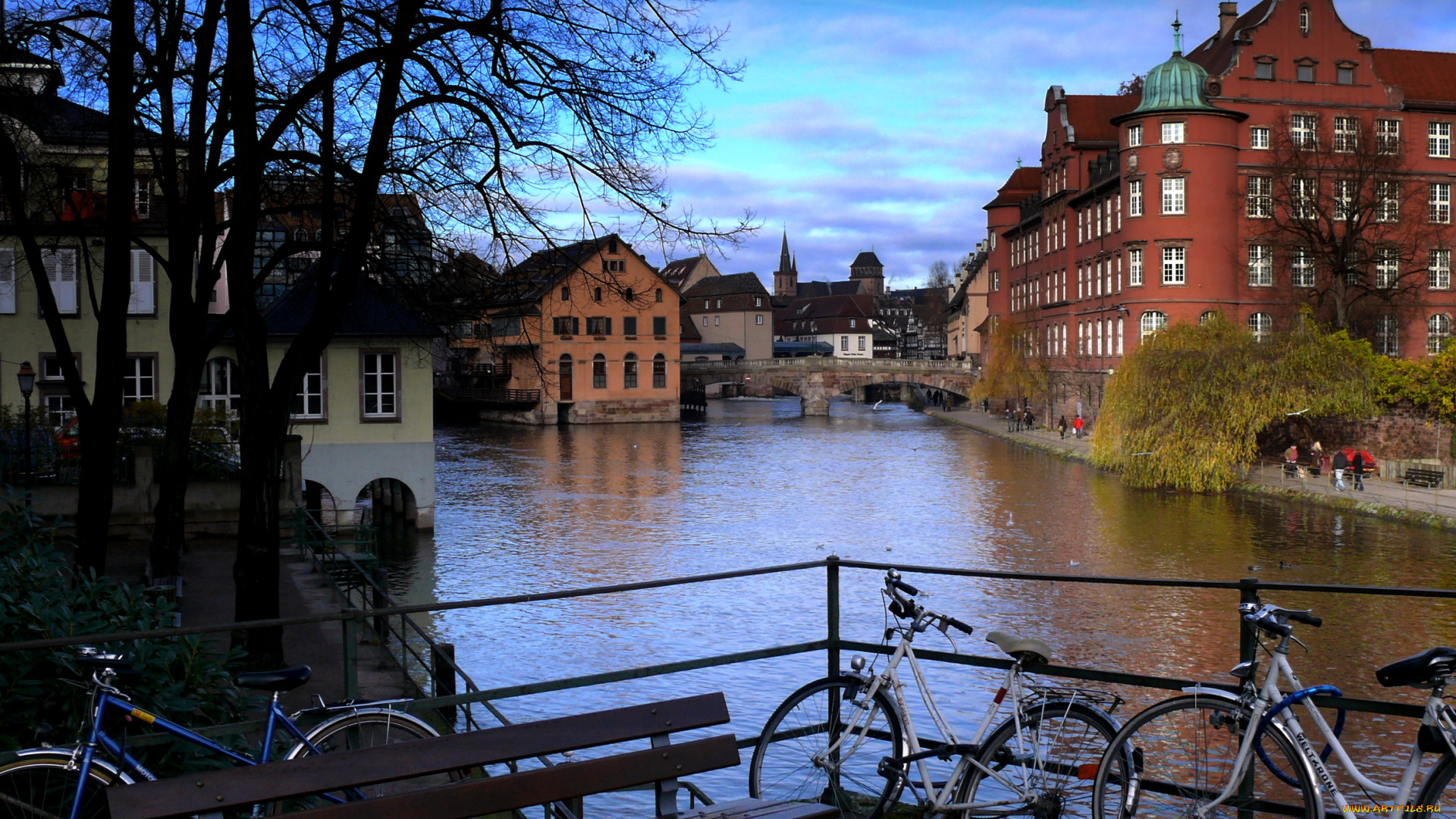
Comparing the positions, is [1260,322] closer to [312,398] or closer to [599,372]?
[312,398]

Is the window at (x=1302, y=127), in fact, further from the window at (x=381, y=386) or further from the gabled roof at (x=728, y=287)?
the gabled roof at (x=728, y=287)

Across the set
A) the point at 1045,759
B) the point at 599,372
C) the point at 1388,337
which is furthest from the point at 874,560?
the point at 599,372

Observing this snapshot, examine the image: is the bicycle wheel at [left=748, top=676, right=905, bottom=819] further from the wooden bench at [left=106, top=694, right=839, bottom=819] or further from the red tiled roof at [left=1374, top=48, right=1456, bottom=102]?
the red tiled roof at [left=1374, top=48, right=1456, bottom=102]

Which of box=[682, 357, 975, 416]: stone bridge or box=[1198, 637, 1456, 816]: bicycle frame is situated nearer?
box=[1198, 637, 1456, 816]: bicycle frame

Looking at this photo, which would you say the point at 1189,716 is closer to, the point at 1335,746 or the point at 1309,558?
the point at 1335,746

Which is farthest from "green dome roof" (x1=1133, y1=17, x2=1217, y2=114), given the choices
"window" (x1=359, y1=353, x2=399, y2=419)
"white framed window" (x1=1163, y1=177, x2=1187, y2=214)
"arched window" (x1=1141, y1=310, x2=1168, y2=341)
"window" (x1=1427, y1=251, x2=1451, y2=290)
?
"window" (x1=359, y1=353, x2=399, y2=419)

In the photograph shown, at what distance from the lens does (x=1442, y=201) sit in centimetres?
5369

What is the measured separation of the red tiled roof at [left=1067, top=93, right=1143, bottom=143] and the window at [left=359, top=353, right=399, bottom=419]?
44.5m

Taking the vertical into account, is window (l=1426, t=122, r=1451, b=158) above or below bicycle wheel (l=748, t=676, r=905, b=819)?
above

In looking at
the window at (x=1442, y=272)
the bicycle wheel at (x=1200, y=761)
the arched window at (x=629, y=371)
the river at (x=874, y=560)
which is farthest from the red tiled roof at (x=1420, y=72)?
the bicycle wheel at (x=1200, y=761)

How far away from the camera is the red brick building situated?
168ft

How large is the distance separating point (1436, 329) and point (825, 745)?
2197 inches

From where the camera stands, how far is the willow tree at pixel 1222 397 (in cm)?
3862

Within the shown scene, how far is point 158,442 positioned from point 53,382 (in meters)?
7.71
